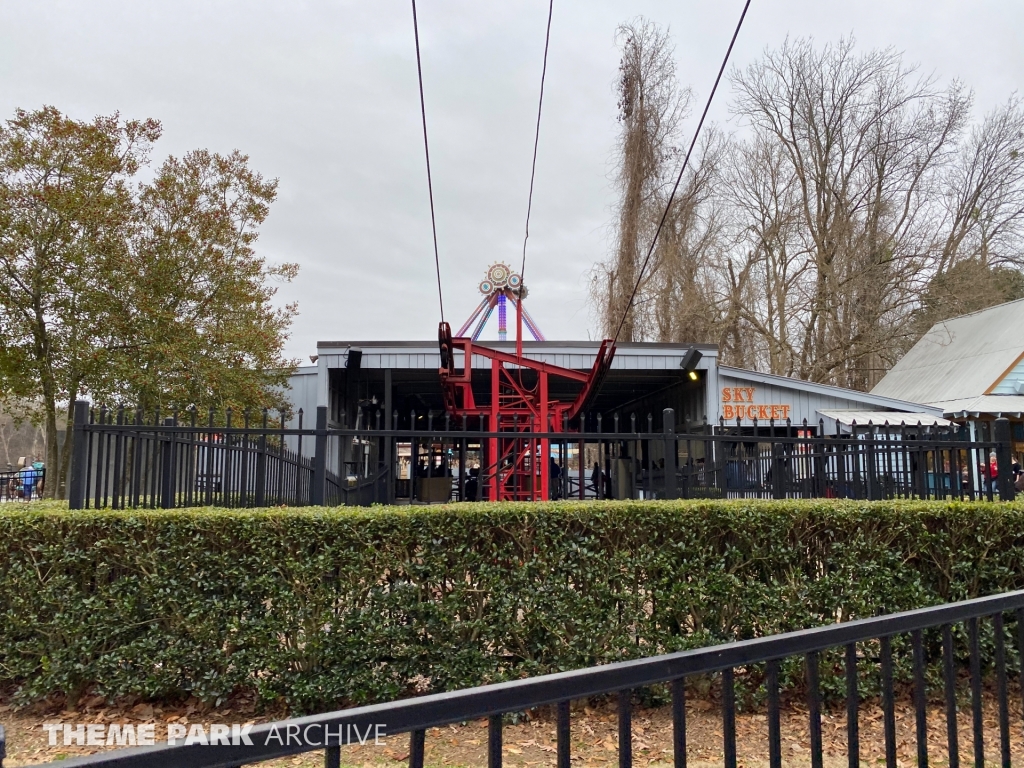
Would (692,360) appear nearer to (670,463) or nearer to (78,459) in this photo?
(670,463)

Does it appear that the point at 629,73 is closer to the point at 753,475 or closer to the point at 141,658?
the point at 753,475

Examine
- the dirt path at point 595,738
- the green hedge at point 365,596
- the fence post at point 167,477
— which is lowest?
the dirt path at point 595,738

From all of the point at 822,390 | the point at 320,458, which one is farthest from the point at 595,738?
the point at 822,390

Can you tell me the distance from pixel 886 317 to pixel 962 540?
74.0 ft

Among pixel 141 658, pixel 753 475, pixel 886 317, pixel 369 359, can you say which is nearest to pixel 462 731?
pixel 141 658

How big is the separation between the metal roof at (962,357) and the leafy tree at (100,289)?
19196 millimetres

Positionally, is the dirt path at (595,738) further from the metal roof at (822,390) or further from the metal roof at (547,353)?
the metal roof at (822,390)

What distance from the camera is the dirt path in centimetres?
373

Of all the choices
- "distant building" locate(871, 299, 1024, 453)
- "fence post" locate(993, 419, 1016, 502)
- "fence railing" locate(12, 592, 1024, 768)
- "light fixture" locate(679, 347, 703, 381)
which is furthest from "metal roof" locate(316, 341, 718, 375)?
"fence railing" locate(12, 592, 1024, 768)

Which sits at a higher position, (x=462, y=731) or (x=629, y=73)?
(x=629, y=73)

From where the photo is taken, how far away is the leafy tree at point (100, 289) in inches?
459

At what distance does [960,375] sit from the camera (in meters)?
20.1

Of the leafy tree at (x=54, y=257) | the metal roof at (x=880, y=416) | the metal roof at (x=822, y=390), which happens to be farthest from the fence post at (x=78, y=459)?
the metal roof at (x=880, y=416)

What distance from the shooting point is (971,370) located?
64.7ft
